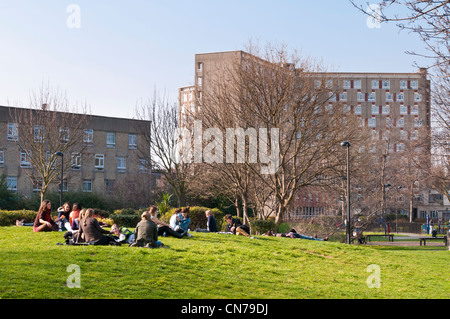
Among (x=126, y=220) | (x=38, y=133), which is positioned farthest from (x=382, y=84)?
(x=126, y=220)

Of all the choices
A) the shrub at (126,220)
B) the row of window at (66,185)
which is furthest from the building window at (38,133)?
the shrub at (126,220)

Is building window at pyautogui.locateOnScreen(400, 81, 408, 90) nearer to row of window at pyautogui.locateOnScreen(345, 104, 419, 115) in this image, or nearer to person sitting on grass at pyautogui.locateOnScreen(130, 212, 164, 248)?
row of window at pyautogui.locateOnScreen(345, 104, 419, 115)

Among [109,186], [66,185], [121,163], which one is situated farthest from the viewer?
[121,163]

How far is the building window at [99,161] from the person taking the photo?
217 feet

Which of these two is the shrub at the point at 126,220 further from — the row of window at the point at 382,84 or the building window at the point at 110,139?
the row of window at the point at 382,84

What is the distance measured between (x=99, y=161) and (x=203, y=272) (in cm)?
5538

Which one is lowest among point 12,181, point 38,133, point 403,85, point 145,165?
point 12,181

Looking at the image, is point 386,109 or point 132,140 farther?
point 386,109

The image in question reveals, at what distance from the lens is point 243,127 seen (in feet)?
102

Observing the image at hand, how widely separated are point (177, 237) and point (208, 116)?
15.5 metres

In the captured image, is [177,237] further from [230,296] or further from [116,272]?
[230,296]

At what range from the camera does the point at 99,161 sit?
218ft

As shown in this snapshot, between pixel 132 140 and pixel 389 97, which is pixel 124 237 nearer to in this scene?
pixel 132 140

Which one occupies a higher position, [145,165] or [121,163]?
[121,163]
